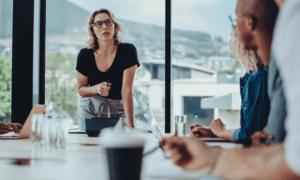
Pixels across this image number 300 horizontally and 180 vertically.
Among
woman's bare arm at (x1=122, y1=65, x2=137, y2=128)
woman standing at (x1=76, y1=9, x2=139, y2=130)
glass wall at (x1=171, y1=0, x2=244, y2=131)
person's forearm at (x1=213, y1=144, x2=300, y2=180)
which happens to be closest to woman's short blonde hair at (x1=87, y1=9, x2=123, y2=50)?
woman standing at (x1=76, y1=9, x2=139, y2=130)

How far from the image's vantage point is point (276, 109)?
3.15 feet

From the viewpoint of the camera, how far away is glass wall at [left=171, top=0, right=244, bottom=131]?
3494 millimetres

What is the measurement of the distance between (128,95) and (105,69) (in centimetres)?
43

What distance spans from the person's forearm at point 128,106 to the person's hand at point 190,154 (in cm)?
136

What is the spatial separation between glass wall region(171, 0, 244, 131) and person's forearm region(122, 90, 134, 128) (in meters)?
1.21

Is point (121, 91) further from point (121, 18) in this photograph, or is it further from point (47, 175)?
point (47, 175)

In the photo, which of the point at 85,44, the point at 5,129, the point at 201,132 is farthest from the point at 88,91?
the point at 85,44

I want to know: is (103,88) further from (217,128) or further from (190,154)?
(190,154)

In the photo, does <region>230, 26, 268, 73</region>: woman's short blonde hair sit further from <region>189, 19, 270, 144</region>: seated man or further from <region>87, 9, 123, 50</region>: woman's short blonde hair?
<region>87, 9, 123, 50</region>: woman's short blonde hair

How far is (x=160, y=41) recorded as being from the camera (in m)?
3.48

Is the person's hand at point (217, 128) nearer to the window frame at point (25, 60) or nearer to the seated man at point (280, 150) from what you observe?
the seated man at point (280, 150)

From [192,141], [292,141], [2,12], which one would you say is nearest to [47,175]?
[192,141]

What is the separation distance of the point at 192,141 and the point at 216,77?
9.17 ft

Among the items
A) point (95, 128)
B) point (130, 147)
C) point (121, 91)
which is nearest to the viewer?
point (130, 147)
